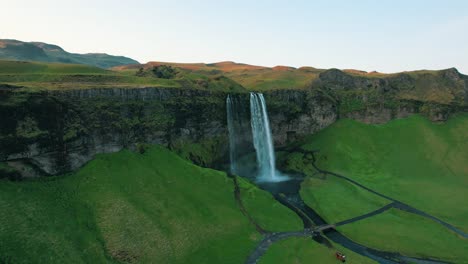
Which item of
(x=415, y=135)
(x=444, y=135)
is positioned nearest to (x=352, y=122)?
(x=415, y=135)

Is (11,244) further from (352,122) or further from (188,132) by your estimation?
(352,122)

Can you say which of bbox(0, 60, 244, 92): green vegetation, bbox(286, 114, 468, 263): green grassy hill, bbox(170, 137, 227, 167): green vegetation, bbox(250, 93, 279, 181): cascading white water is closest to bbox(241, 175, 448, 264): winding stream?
bbox(286, 114, 468, 263): green grassy hill

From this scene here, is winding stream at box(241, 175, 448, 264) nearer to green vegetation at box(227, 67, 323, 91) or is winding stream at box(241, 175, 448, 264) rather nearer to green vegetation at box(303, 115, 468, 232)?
green vegetation at box(303, 115, 468, 232)

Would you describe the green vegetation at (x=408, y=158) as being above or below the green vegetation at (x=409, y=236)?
above

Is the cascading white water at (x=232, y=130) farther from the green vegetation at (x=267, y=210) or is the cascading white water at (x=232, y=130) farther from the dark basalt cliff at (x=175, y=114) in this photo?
the green vegetation at (x=267, y=210)

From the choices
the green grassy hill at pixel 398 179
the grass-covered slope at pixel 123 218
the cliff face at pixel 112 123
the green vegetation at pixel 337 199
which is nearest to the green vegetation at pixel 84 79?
the cliff face at pixel 112 123

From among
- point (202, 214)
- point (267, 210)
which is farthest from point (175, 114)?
point (267, 210)
